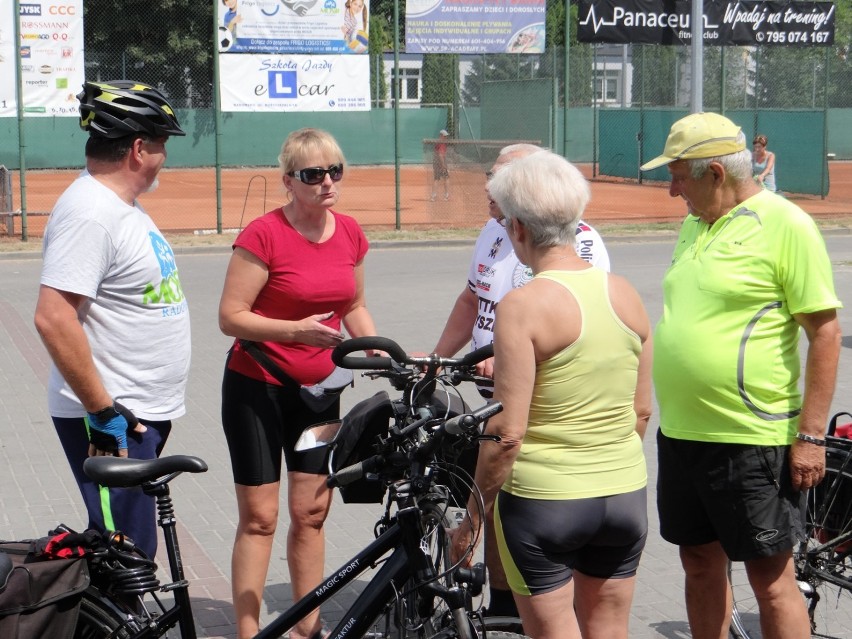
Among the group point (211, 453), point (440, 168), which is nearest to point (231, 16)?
point (440, 168)

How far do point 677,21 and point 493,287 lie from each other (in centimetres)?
2076

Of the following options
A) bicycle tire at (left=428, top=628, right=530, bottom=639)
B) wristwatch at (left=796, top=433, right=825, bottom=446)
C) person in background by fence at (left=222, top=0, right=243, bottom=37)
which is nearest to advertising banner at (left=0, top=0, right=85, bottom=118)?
person in background by fence at (left=222, top=0, right=243, bottom=37)

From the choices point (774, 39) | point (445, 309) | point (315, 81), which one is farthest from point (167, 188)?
point (445, 309)

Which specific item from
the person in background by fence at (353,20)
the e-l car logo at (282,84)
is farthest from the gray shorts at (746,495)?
the person in background by fence at (353,20)

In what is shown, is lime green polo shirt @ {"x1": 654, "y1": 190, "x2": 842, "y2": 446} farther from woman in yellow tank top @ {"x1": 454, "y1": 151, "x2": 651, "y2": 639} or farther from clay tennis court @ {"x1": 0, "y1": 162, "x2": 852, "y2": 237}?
clay tennis court @ {"x1": 0, "y1": 162, "x2": 852, "y2": 237}

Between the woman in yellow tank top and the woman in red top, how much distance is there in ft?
3.80

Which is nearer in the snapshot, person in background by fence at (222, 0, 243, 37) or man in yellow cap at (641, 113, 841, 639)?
man in yellow cap at (641, 113, 841, 639)

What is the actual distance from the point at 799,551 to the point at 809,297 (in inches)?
43.3

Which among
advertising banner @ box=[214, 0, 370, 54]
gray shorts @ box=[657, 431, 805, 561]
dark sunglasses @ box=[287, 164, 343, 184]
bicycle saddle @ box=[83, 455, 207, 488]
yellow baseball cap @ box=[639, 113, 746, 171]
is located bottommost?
gray shorts @ box=[657, 431, 805, 561]

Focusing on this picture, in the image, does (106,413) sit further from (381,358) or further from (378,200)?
(378,200)

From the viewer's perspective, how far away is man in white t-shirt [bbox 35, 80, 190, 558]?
339 centimetres

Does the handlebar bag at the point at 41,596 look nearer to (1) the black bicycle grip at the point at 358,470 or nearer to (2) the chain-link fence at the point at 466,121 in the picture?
(1) the black bicycle grip at the point at 358,470

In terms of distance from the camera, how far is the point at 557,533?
9.68ft

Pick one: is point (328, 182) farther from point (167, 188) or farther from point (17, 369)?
point (167, 188)
